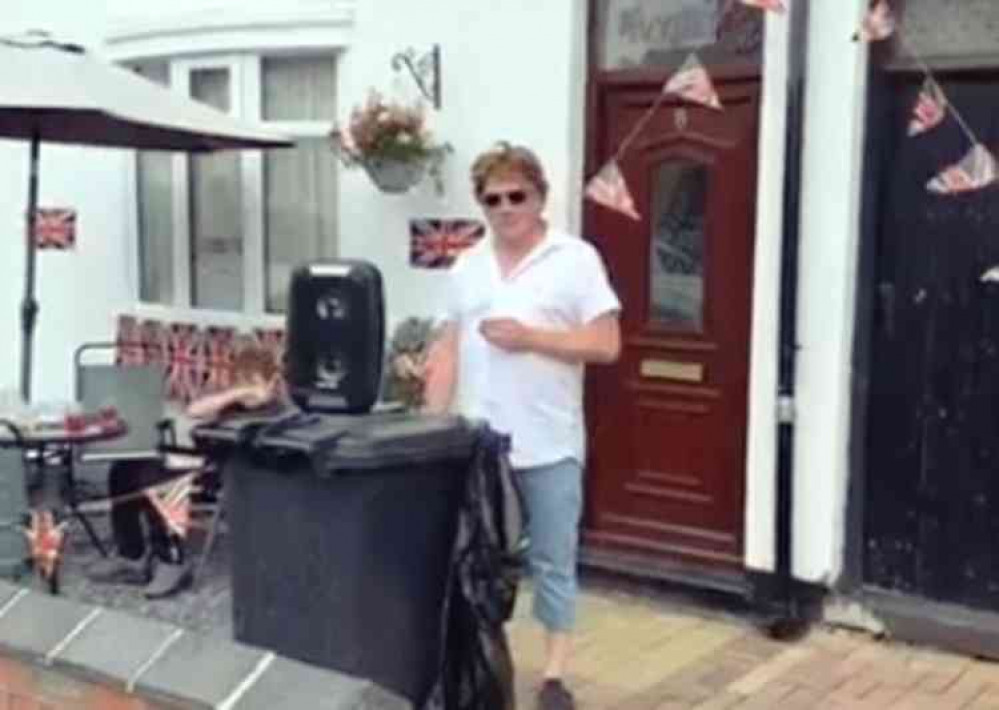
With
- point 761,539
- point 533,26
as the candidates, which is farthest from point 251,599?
point 533,26

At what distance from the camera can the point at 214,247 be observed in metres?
8.08

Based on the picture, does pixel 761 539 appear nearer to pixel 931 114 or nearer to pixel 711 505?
pixel 711 505

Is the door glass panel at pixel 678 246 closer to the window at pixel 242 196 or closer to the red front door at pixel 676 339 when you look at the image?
the red front door at pixel 676 339

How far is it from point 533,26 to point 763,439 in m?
2.04

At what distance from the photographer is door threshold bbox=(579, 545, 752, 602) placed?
19.1 ft

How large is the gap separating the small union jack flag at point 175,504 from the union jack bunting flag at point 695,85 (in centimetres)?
257

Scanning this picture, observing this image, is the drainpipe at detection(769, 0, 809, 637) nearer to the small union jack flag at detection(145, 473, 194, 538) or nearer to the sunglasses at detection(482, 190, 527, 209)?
the sunglasses at detection(482, 190, 527, 209)

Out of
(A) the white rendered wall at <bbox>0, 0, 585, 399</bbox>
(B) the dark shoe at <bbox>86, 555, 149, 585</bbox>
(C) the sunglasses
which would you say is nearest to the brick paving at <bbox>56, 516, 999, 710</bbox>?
(B) the dark shoe at <bbox>86, 555, 149, 585</bbox>

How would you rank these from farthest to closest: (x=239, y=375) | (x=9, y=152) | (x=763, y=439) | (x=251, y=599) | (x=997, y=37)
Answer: (x=9, y=152)
(x=239, y=375)
(x=763, y=439)
(x=997, y=37)
(x=251, y=599)

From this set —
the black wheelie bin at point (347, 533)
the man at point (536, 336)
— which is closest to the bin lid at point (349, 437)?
the black wheelie bin at point (347, 533)

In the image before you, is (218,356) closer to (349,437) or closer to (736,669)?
(736,669)

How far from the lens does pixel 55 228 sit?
8656 mm

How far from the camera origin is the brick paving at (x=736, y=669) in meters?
4.87

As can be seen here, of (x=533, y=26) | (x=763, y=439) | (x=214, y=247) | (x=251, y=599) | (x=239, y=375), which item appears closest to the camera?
(x=251, y=599)
